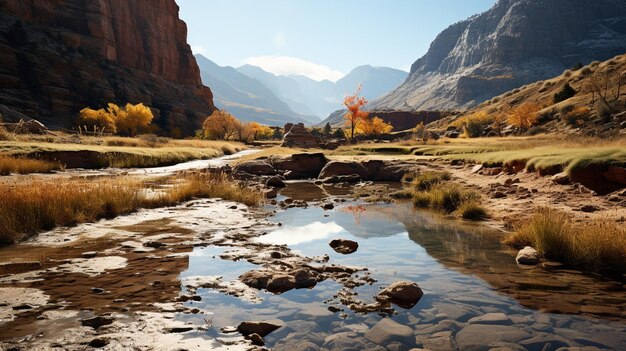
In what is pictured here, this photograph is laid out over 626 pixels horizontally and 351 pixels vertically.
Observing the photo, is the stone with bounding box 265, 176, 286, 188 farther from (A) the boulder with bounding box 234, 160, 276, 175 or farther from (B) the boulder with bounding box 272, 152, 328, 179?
(B) the boulder with bounding box 272, 152, 328, 179

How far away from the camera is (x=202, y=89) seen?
13825 cm

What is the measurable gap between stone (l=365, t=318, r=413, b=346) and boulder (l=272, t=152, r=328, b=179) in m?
24.8

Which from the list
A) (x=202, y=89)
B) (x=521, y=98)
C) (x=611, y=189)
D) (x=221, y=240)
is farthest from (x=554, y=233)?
(x=202, y=89)

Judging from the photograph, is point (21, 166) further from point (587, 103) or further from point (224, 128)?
point (224, 128)

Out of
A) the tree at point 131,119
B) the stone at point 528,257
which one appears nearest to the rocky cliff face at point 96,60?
the tree at point 131,119

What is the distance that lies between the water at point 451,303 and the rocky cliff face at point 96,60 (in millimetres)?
67641

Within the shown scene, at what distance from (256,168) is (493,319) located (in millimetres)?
24978

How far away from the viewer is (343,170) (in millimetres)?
28047

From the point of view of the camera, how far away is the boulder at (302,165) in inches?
1192

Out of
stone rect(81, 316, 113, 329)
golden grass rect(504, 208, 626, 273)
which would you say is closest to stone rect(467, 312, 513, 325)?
golden grass rect(504, 208, 626, 273)

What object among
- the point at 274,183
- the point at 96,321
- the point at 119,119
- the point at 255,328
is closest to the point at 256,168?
the point at 274,183

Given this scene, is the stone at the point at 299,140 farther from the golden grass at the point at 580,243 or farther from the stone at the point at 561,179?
the golden grass at the point at 580,243

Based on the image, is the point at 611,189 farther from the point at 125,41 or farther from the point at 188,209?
the point at 125,41

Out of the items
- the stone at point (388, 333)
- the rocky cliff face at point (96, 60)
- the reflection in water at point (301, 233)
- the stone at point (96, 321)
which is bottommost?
the reflection in water at point (301, 233)
